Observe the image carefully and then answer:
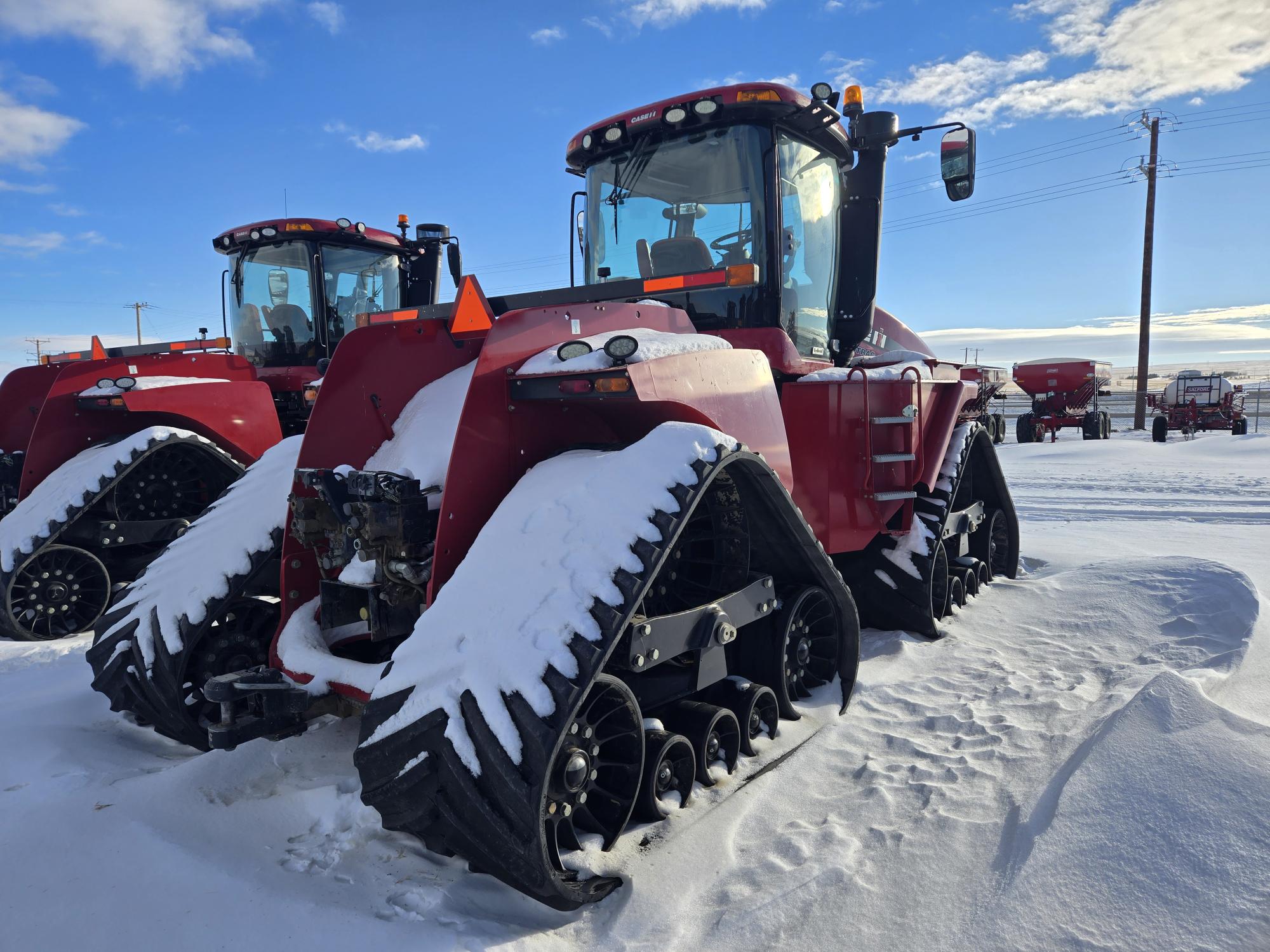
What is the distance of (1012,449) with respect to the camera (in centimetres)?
2148

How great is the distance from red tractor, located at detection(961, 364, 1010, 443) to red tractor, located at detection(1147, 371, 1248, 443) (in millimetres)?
14886

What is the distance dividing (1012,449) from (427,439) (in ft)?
69.5

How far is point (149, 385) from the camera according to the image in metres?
5.74

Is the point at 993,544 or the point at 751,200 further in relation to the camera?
the point at 993,544

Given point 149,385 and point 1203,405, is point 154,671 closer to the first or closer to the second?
point 149,385

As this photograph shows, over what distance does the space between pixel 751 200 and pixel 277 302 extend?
19.0 ft

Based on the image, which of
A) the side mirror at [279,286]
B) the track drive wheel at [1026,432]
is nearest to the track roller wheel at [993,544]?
the side mirror at [279,286]

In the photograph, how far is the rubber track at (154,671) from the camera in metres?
3.14

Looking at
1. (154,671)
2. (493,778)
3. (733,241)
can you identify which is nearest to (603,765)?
(493,778)

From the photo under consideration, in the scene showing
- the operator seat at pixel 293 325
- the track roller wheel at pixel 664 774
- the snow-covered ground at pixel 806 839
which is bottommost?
the snow-covered ground at pixel 806 839

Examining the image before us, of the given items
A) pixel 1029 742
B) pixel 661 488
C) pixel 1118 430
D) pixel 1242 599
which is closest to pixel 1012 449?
pixel 1118 430

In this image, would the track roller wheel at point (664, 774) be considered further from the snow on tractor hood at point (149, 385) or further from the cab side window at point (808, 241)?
the snow on tractor hood at point (149, 385)

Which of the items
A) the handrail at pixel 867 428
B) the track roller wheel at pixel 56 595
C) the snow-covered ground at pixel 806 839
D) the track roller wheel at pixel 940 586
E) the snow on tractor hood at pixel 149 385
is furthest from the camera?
the snow on tractor hood at pixel 149 385

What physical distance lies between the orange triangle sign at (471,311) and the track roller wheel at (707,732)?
1546 millimetres
